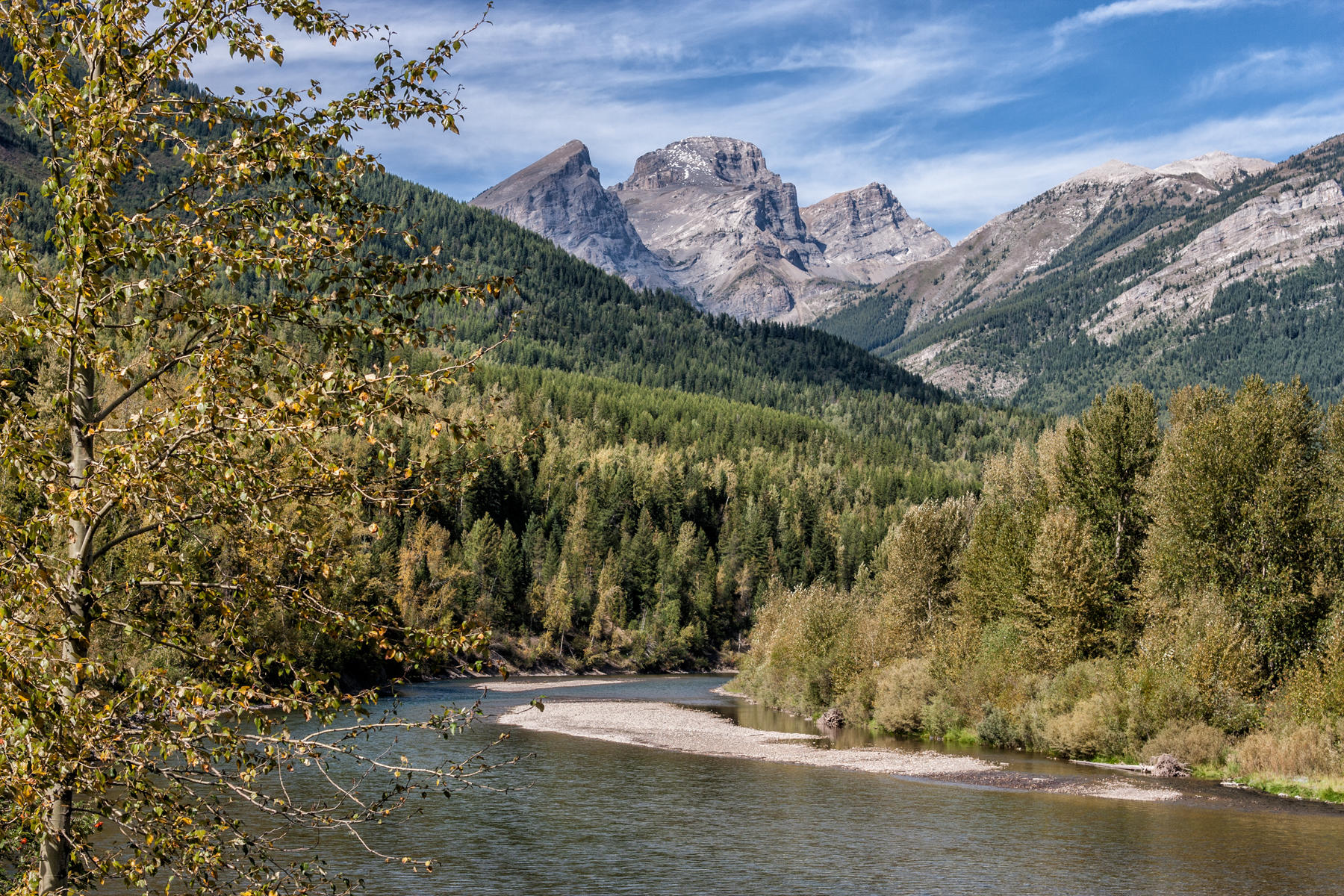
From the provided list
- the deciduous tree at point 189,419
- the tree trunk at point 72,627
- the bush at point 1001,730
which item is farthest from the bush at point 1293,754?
the tree trunk at point 72,627

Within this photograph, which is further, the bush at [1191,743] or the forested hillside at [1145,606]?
the forested hillside at [1145,606]

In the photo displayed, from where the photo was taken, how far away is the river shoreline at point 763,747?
5119 cm

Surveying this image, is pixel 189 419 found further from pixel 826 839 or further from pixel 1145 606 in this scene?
pixel 1145 606

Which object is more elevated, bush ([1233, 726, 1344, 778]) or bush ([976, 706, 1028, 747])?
bush ([1233, 726, 1344, 778])

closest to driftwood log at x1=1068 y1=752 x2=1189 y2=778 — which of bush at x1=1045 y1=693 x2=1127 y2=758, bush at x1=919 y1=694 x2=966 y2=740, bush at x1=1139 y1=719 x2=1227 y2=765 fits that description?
bush at x1=1139 y1=719 x2=1227 y2=765

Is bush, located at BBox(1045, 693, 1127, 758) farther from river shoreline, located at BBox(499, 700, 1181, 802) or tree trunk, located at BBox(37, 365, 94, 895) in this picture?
tree trunk, located at BBox(37, 365, 94, 895)

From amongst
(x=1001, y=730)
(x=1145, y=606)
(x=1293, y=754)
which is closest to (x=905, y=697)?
(x=1001, y=730)

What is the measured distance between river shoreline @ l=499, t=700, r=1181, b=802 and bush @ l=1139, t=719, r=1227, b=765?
16.0 ft

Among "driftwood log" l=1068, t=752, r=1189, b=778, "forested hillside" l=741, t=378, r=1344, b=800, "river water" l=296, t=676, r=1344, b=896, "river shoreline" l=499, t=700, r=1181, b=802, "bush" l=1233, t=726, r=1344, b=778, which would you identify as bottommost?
"river shoreline" l=499, t=700, r=1181, b=802

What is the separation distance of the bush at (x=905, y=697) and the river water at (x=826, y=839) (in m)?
17.9

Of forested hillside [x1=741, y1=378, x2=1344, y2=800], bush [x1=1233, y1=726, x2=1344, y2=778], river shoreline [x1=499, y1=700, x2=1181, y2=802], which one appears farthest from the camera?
forested hillside [x1=741, y1=378, x2=1344, y2=800]

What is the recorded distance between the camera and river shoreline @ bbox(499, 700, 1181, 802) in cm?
5119

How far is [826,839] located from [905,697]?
111ft

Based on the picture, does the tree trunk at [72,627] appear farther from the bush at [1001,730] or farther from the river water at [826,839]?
the bush at [1001,730]
